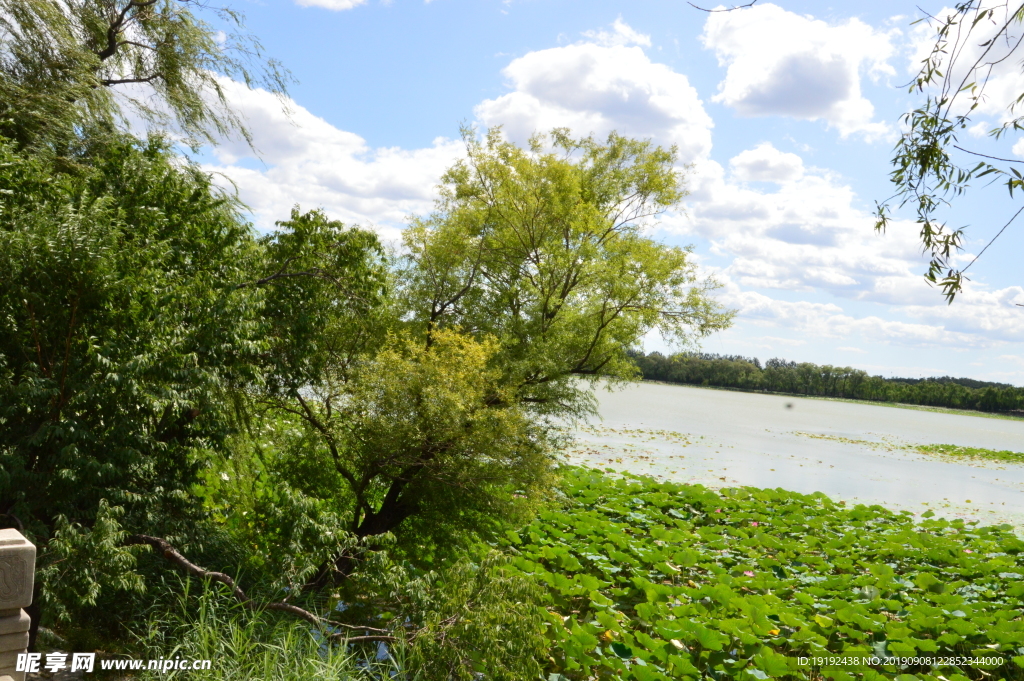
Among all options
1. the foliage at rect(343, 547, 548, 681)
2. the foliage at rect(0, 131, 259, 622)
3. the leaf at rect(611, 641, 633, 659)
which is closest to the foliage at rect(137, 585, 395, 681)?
the foliage at rect(343, 547, 548, 681)

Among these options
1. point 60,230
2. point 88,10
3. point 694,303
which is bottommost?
point 60,230

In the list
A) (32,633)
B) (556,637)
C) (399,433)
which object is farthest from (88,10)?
(556,637)

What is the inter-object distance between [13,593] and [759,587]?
19.2ft

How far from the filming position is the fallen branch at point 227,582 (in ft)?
14.7

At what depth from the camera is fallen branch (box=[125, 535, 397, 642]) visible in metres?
4.48

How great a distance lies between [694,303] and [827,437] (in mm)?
15695

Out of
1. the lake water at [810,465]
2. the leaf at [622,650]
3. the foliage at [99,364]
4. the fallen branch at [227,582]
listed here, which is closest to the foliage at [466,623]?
the fallen branch at [227,582]

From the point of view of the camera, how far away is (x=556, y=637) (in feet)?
17.6

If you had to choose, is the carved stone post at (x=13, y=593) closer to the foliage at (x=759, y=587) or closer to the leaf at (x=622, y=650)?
the foliage at (x=759, y=587)

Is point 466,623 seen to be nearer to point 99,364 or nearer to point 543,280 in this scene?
point 99,364

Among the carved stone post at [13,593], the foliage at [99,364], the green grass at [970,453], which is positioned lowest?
the green grass at [970,453]

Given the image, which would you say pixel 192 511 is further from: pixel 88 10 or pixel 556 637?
pixel 88 10

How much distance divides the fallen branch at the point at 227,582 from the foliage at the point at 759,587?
162 cm

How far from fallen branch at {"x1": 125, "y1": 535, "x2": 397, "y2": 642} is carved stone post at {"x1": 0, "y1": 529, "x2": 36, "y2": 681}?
4.09 feet
